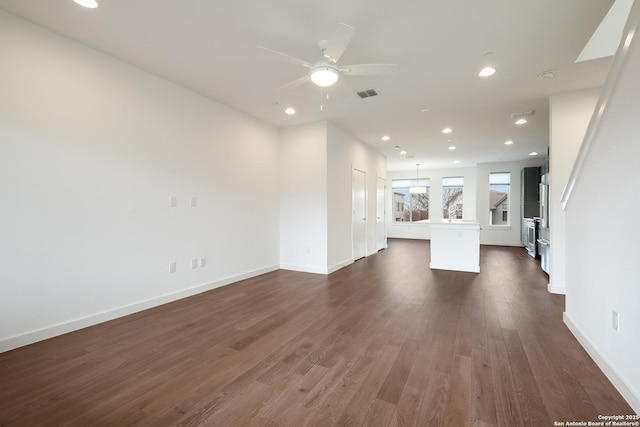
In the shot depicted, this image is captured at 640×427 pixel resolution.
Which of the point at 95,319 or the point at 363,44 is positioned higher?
the point at 363,44

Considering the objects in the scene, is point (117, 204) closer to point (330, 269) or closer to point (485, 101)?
point (330, 269)

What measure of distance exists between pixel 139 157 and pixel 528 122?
260 inches

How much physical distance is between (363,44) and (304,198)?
3092 mm

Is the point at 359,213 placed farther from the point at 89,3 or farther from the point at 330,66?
A: the point at 89,3

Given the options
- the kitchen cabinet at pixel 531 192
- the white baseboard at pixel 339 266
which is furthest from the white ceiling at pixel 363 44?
the kitchen cabinet at pixel 531 192

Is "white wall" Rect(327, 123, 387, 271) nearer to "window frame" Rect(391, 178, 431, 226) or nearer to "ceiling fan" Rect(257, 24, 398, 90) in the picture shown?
"ceiling fan" Rect(257, 24, 398, 90)

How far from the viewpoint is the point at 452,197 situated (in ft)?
35.9

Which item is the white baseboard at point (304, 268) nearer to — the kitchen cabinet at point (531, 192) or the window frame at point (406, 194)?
the kitchen cabinet at point (531, 192)

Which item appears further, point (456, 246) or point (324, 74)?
point (456, 246)

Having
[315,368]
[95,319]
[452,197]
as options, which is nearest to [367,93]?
[315,368]

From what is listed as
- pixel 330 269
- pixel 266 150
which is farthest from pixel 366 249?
pixel 266 150

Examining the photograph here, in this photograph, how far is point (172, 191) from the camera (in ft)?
12.2

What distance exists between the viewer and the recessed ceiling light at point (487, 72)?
10.9 ft

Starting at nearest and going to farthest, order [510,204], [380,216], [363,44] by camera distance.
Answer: [363,44] → [380,216] → [510,204]
